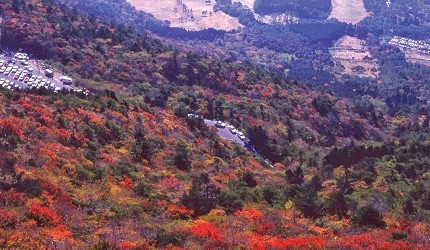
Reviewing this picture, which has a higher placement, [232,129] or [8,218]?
[8,218]

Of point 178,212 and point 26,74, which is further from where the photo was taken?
point 26,74

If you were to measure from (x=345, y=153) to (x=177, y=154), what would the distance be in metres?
30.4

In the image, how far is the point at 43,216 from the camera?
27.0 meters

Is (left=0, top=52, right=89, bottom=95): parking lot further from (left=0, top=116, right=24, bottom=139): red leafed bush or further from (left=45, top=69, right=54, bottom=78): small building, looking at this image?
(left=0, top=116, right=24, bottom=139): red leafed bush

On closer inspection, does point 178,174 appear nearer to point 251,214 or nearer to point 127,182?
point 127,182

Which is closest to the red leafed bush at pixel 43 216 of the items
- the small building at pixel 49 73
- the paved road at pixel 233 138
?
the paved road at pixel 233 138

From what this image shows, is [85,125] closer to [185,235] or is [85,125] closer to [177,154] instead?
[177,154]

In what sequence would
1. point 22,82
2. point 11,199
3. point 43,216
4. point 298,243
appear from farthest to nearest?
1. point 22,82
2. point 11,199
3. point 43,216
4. point 298,243

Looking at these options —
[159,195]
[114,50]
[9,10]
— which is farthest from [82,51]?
[159,195]

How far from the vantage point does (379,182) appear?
170ft

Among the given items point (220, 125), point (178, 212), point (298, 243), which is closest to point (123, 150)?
point (178, 212)

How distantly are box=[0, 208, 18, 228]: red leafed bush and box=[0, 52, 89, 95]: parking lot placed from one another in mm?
56789

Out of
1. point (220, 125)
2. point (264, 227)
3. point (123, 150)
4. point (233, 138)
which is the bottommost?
point (220, 125)

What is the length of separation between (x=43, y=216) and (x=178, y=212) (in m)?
10.6
